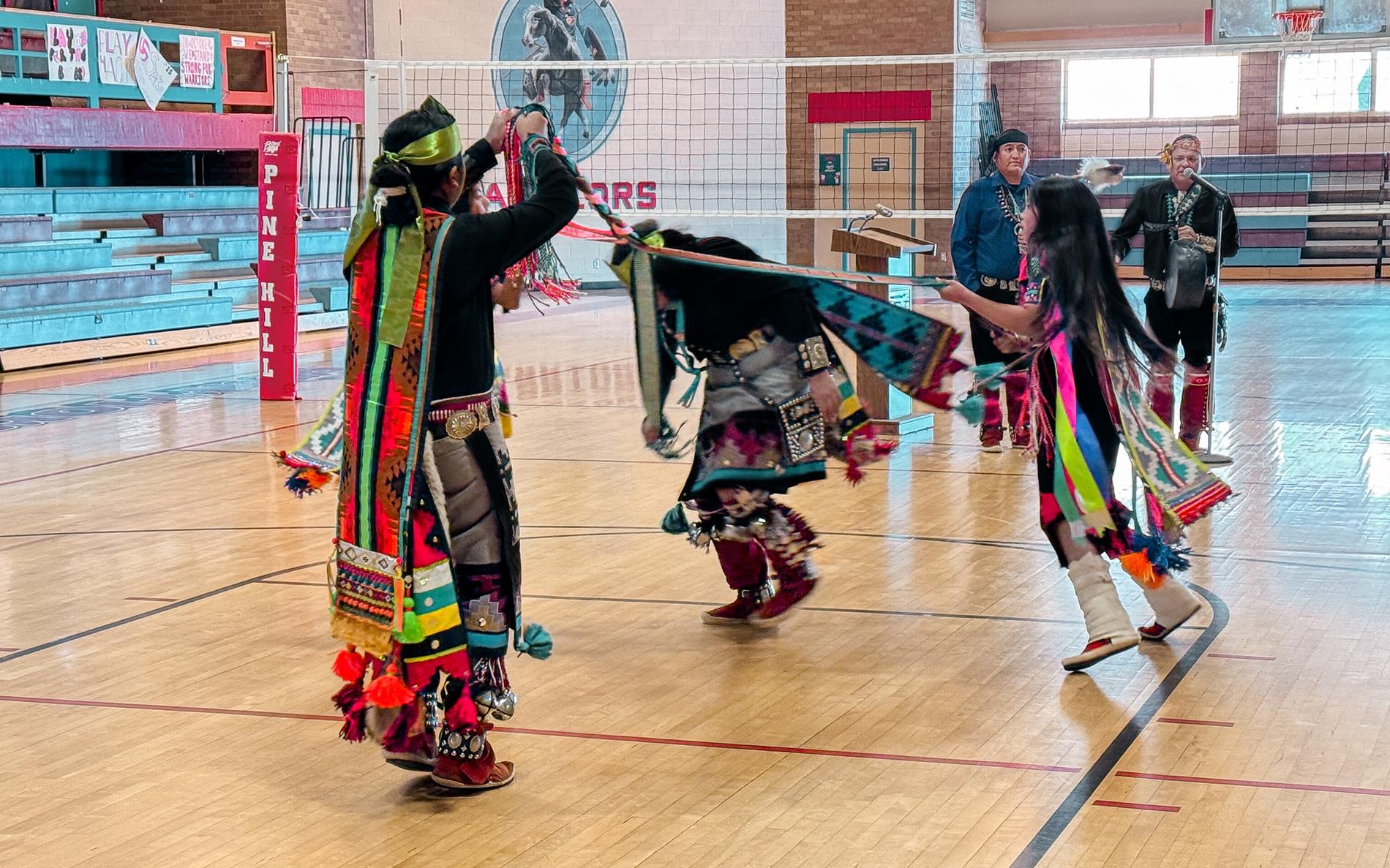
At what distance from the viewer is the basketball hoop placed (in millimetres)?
13375

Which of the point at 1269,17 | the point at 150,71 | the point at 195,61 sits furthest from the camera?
the point at 195,61

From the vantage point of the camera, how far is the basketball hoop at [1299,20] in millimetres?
13375

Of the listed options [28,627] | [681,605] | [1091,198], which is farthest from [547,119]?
[28,627]

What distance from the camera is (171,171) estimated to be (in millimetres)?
17000

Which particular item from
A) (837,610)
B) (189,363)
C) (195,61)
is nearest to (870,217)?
(837,610)

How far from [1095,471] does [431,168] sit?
2039 mm

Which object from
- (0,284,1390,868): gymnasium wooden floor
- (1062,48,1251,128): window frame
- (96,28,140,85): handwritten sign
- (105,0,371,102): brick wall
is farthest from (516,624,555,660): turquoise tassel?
(1062,48,1251,128): window frame

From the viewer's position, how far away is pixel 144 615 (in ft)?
17.0

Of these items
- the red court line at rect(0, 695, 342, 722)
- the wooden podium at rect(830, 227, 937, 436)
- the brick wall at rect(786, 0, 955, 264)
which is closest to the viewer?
the red court line at rect(0, 695, 342, 722)

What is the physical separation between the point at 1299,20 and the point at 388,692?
40.7 feet

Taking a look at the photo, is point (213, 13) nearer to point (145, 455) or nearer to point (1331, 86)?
point (145, 455)

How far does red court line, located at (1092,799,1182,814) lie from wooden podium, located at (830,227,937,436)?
4.63 metres

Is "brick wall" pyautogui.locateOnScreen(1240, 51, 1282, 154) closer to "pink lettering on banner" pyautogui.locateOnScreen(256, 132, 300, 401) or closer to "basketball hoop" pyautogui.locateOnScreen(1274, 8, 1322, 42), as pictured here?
"basketball hoop" pyautogui.locateOnScreen(1274, 8, 1322, 42)

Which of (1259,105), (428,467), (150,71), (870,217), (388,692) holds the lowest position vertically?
(388,692)
